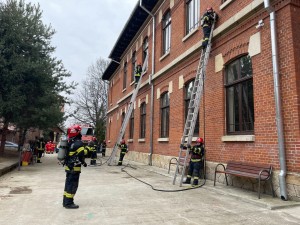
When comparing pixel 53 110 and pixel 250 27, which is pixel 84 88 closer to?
pixel 53 110

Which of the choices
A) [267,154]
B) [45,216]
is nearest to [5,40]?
[45,216]

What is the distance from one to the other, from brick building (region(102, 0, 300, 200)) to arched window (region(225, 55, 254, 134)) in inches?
1.1

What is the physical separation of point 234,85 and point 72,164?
550 centimetres

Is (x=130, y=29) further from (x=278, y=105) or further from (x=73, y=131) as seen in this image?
(x=73, y=131)

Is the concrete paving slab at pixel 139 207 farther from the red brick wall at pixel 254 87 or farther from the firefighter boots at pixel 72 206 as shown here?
the red brick wall at pixel 254 87

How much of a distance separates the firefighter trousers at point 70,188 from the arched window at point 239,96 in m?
4.97

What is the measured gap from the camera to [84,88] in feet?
146

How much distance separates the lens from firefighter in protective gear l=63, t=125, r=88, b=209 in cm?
574

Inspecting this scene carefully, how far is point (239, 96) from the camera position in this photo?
8.49 m

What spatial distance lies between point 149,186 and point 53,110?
10647 mm

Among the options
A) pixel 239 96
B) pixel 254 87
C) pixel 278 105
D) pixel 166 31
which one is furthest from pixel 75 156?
pixel 166 31

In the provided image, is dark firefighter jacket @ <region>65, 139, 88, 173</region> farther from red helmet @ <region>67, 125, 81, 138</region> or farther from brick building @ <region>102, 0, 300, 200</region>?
brick building @ <region>102, 0, 300, 200</region>

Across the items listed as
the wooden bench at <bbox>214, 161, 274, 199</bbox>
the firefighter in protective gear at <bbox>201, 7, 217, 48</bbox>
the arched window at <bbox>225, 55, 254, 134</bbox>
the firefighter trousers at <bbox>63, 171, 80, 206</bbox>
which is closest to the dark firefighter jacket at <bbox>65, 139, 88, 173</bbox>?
the firefighter trousers at <bbox>63, 171, 80, 206</bbox>

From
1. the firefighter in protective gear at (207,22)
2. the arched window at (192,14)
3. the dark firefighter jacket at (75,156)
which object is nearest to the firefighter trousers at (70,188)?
the dark firefighter jacket at (75,156)
